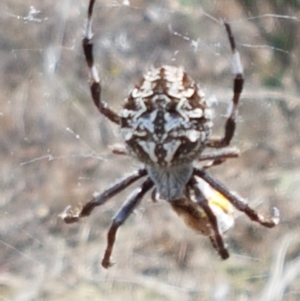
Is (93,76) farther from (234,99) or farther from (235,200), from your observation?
(235,200)

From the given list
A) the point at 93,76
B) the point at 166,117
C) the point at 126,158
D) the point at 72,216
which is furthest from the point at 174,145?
the point at 126,158

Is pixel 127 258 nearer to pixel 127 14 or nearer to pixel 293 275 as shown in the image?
pixel 293 275

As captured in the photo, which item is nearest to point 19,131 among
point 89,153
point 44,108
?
point 44,108

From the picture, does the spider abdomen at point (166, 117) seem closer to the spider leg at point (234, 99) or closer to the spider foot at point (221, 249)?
the spider leg at point (234, 99)

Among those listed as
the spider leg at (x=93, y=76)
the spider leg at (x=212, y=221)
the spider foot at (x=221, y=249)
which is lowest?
the spider foot at (x=221, y=249)

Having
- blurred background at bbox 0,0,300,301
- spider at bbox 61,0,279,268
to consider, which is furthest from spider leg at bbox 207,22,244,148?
blurred background at bbox 0,0,300,301

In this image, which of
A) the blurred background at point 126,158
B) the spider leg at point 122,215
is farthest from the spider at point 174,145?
the blurred background at point 126,158

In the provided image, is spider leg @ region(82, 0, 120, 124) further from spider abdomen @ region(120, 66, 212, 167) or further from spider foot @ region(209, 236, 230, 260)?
spider foot @ region(209, 236, 230, 260)
